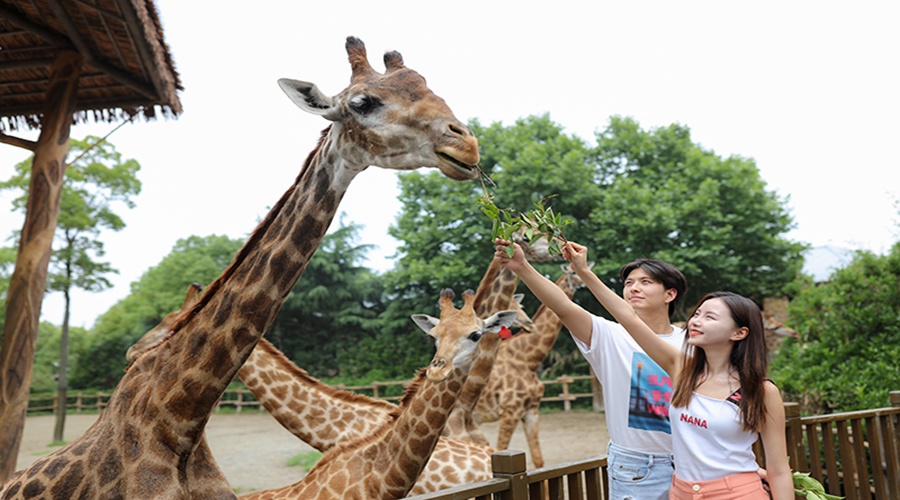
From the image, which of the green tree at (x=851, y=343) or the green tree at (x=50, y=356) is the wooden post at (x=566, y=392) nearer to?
the green tree at (x=851, y=343)

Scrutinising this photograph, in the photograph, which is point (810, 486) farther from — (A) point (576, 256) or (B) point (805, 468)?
(B) point (805, 468)

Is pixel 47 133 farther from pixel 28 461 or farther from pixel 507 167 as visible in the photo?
pixel 507 167

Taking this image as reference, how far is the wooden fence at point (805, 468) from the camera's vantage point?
2582 mm

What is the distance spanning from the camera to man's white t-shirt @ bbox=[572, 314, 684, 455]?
8.61 feet

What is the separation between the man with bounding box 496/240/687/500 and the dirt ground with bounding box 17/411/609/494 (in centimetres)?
782

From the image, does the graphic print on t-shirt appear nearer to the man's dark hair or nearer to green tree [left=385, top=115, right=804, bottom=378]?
the man's dark hair

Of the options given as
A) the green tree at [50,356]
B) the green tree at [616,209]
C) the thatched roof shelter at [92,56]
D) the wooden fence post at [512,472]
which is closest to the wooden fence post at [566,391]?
the green tree at [616,209]

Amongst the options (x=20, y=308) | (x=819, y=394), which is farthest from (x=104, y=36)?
(x=819, y=394)

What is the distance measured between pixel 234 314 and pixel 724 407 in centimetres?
183

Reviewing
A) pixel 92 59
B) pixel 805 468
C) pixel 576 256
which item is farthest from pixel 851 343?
pixel 92 59

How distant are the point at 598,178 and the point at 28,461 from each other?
16.4m

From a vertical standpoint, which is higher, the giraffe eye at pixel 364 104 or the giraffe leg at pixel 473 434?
the giraffe eye at pixel 364 104

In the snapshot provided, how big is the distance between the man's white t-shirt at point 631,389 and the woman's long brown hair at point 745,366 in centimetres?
24

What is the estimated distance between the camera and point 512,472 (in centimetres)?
261
